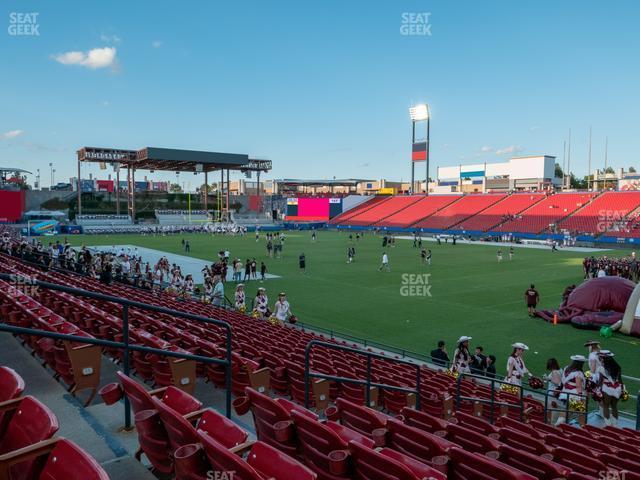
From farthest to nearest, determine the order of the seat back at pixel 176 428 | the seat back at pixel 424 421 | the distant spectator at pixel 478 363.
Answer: the distant spectator at pixel 478 363, the seat back at pixel 424 421, the seat back at pixel 176 428

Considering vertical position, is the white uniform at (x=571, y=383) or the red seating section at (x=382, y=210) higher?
the red seating section at (x=382, y=210)

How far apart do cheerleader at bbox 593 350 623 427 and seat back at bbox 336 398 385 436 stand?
6.83 meters

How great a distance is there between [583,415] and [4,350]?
400 inches

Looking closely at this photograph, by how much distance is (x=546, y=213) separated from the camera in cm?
6206

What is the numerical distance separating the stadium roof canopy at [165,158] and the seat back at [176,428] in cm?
6460

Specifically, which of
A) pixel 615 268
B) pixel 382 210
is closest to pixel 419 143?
pixel 382 210

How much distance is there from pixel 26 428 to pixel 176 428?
876 mm

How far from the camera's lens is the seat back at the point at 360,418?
14.5ft

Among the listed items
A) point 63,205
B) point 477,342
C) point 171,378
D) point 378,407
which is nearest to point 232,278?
point 477,342

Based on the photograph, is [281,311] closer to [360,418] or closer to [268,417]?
[360,418]

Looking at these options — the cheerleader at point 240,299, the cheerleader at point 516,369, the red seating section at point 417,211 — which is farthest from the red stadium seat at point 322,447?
the red seating section at point 417,211

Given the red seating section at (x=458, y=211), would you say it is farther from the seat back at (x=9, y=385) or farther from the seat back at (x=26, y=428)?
the seat back at (x=26, y=428)

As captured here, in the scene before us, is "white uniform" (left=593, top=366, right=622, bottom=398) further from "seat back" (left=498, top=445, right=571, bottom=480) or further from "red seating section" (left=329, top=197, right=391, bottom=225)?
"red seating section" (left=329, top=197, right=391, bottom=225)

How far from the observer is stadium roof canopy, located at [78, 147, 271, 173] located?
64.6 m
